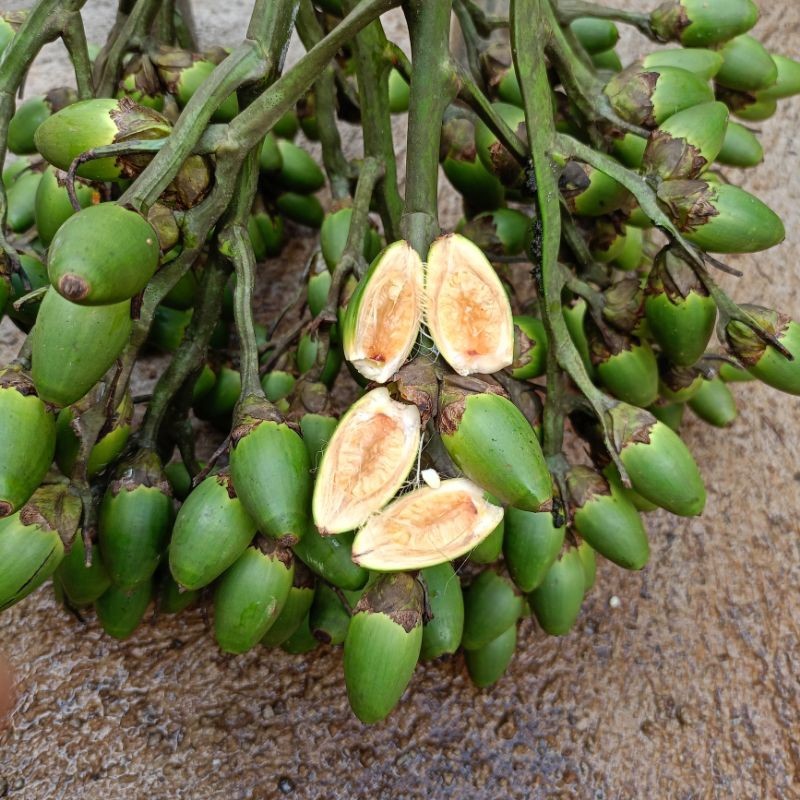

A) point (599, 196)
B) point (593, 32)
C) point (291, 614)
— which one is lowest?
point (291, 614)

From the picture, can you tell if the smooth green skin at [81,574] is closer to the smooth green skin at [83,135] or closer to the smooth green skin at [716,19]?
the smooth green skin at [83,135]

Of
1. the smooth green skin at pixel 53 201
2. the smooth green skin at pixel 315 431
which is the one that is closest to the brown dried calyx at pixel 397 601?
the smooth green skin at pixel 315 431

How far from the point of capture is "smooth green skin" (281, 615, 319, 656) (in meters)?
1.51

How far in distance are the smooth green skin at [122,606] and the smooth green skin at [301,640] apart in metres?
0.27

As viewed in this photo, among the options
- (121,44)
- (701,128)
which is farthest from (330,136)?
(701,128)

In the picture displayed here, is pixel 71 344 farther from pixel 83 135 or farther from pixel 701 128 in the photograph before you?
pixel 701 128

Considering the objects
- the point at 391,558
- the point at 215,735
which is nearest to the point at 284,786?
the point at 215,735

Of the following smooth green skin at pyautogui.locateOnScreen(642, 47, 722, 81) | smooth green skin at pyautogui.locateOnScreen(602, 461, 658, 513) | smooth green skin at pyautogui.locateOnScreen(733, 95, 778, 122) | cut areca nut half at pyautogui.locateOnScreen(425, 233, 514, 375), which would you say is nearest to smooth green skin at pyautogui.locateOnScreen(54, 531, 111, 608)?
cut areca nut half at pyautogui.locateOnScreen(425, 233, 514, 375)

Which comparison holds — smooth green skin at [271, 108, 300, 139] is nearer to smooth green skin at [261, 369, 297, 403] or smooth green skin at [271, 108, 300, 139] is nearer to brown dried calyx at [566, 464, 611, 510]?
smooth green skin at [261, 369, 297, 403]

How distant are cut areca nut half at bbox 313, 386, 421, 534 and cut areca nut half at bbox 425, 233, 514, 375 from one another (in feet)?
0.44

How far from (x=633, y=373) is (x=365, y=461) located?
0.59m

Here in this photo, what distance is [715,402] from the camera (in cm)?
182

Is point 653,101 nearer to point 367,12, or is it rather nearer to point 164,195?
point 367,12

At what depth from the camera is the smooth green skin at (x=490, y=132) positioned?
1.52 m
